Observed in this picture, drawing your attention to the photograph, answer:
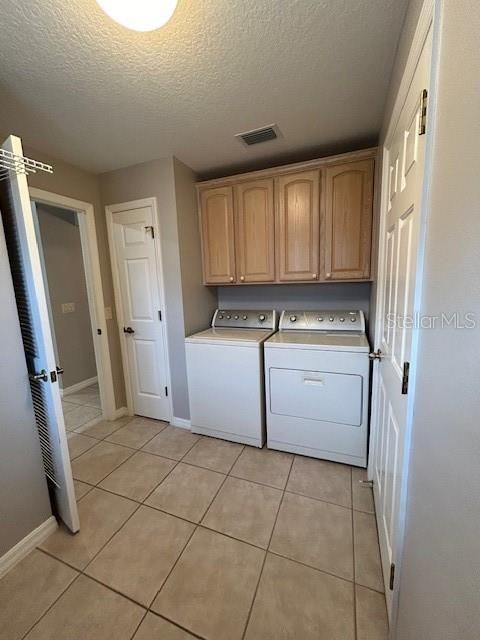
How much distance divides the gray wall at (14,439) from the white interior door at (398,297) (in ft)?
5.82

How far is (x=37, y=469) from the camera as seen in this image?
143cm

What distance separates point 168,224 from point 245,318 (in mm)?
1131

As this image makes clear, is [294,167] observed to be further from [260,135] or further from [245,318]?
[245,318]

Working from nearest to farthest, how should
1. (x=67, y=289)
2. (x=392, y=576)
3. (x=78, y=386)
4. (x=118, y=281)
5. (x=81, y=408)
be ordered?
1. (x=392, y=576)
2. (x=118, y=281)
3. (x=81, y=408)
4. (x=67, y=289)
5. (x=78, y=386)

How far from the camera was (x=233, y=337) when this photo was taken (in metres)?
2.18

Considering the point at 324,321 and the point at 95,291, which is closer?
the point at 324,321

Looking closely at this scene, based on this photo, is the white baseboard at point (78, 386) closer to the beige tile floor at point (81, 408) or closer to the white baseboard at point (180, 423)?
the beige tile floor at point (81, 408)

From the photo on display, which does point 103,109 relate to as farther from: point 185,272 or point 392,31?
point 392,31

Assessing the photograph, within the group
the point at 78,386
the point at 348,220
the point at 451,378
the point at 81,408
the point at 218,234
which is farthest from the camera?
the point at 78,386

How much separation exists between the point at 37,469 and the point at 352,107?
113 inches

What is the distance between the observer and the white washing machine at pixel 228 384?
209 cm

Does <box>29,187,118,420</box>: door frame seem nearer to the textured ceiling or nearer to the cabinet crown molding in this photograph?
the textured ceiling

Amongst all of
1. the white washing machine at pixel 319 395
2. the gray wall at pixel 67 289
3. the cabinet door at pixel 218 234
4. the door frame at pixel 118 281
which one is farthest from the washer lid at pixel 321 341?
the gray wall at pixel 67 289

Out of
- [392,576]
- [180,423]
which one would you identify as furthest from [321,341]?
[180,423]
